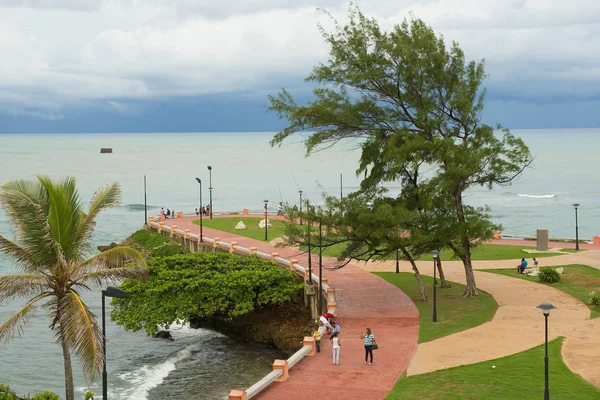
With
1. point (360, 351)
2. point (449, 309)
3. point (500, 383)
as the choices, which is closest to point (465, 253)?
point (449, 309)

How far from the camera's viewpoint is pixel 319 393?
2416cm

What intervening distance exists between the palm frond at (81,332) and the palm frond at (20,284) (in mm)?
914

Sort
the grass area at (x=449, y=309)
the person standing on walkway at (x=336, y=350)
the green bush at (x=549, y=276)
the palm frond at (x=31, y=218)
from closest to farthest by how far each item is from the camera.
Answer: the palm frond at (x=31, y=218) < the person standing on walkway at (x=336, y=350) < the grass area at (x=449, y=309) < the green bush at (x=549, y=276)

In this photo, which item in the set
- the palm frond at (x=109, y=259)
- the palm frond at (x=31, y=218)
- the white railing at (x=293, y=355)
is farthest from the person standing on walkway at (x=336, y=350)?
the palm frond at (x=31, y=218)

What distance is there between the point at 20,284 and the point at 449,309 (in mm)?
21157

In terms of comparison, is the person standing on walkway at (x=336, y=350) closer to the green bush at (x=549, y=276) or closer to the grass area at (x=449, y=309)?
the grass area at (x=449, y=309)

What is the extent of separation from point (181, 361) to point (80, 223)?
15633mm

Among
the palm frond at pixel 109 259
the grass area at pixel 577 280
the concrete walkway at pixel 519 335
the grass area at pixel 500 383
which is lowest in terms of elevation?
the grass area at pixel 500 383

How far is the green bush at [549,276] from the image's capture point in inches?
1601

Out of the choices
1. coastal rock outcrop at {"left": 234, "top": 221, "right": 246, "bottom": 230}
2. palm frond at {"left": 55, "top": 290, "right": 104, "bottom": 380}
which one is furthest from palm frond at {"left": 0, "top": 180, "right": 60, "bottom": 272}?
coastal rock outcrop at {"left": 234, "top": 221, "right": 246, "bottom": 230}

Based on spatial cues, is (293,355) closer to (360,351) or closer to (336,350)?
(336,350)

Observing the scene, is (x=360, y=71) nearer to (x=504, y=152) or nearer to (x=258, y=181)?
(x=504, y=152)

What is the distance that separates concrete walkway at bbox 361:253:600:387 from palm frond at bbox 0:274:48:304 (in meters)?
12.9

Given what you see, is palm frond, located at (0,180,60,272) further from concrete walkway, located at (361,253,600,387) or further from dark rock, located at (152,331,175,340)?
dark rock, located at (152,331,175,340)
